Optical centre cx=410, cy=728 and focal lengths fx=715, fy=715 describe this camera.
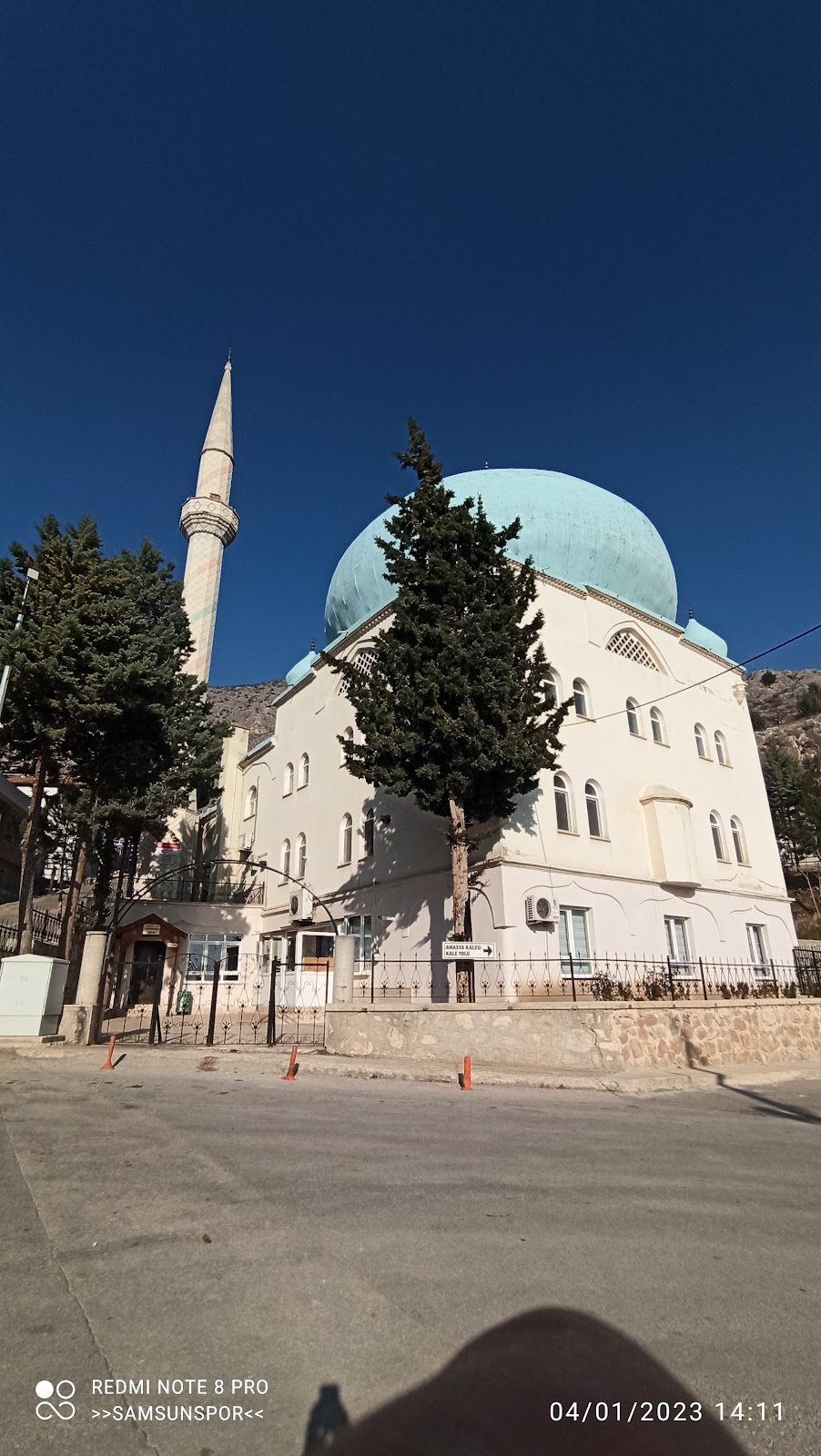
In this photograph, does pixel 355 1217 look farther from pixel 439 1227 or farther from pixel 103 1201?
pixel 103 1201

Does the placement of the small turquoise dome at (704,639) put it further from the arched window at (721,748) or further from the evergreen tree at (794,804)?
the evergreen tree at (794,804)

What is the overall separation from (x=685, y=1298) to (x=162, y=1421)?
8.26ft

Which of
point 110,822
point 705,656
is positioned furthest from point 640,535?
point 110,822

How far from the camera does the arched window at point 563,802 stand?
19.0 metres

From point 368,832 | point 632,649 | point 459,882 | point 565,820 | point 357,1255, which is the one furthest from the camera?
point 632,649

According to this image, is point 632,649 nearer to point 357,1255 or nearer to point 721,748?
point 721,748

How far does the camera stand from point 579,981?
16422 millimetres

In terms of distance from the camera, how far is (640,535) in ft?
81.4

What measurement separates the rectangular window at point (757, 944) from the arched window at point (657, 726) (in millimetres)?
6533

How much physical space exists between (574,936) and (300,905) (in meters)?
10.8

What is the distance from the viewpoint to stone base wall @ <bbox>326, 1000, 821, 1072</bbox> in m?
11.5

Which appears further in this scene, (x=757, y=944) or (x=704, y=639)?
(x=704, y=639)

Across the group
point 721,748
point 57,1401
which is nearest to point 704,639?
point 721,748

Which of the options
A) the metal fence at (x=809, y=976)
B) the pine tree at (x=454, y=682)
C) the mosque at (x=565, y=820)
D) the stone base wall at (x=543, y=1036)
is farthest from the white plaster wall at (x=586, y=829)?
the stone base wall at (x=543, y=1036)
